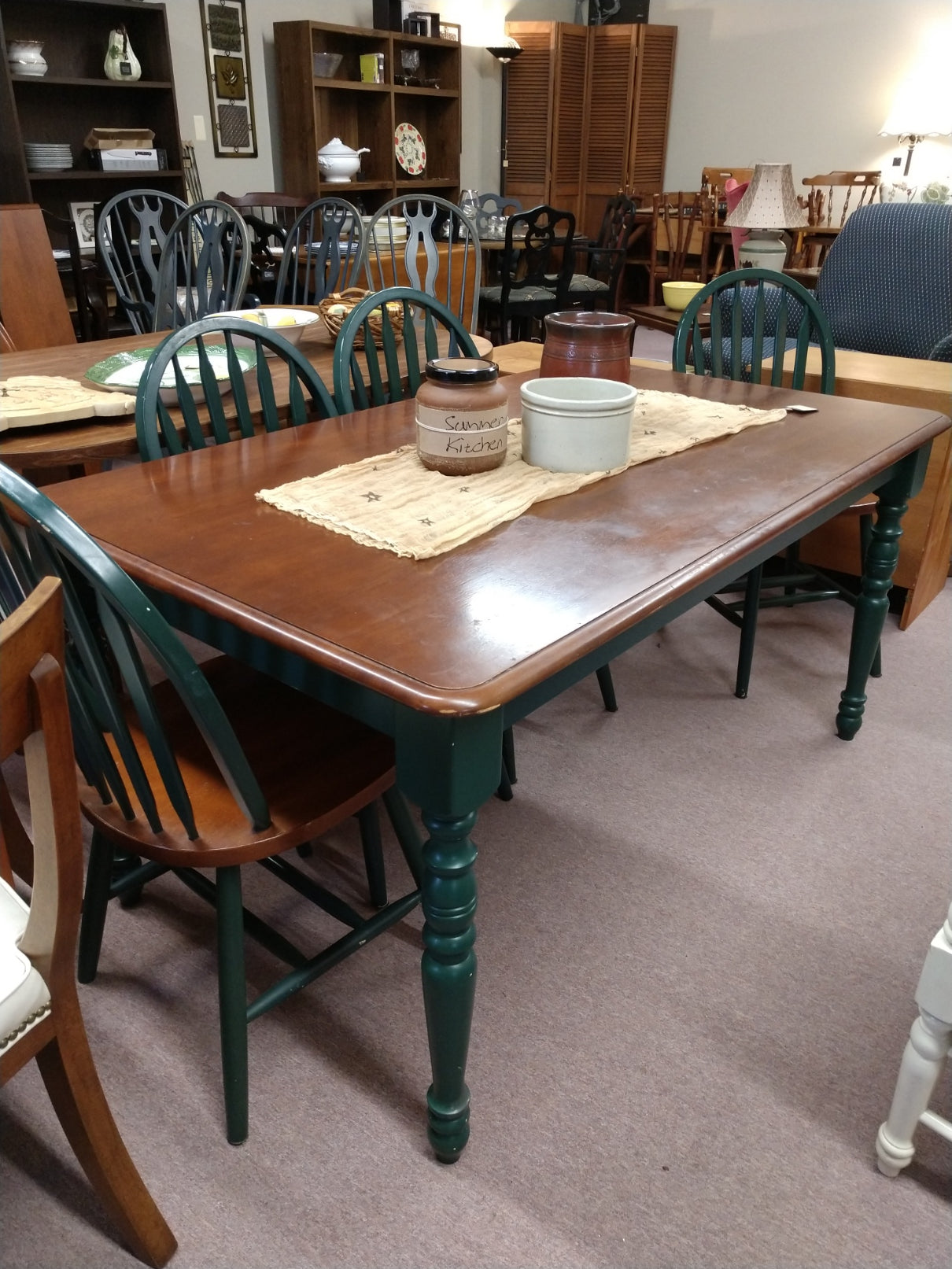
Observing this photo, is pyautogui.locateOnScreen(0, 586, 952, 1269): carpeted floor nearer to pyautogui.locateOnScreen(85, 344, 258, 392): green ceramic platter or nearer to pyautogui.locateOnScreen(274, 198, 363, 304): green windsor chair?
pyautogui.locateOnScreen(85, 344, 258, 392): green ceramic platter

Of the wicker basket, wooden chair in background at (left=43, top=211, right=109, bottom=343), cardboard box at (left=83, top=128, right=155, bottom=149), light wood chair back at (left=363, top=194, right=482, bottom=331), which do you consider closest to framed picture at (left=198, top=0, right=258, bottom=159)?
cardboard box at (left=83, top=128, right=155, bottom=149)

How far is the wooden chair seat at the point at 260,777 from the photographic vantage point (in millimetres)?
1071

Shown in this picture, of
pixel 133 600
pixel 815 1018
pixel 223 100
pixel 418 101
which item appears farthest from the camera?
pixel 418 101

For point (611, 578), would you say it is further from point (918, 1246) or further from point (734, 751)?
point (734, 751)

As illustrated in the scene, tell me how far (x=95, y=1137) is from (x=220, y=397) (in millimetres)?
1231

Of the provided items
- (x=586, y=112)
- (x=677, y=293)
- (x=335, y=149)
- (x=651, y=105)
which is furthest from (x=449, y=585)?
(x=651, y=105)

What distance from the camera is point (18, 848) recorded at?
1.45 metres

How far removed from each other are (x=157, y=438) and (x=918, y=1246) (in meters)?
1.56

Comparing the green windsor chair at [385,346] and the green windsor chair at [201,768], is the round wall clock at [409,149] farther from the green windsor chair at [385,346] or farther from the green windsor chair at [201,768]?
the green windsor chair at [201,768]

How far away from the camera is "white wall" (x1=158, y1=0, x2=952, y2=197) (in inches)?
248

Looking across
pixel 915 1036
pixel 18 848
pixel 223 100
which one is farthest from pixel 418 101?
pixel 915 1036

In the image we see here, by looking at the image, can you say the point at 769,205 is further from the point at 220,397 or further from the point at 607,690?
the point at 220,397

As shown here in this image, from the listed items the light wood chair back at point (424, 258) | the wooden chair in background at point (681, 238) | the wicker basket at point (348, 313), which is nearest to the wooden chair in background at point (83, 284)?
the light wood chair back at point (424, 258)

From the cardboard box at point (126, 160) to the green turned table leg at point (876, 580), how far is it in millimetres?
3952
